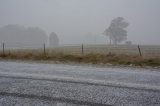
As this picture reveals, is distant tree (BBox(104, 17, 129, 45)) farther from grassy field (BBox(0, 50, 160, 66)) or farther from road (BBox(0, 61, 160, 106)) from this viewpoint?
road (BBox(0, 61, 160, 106))

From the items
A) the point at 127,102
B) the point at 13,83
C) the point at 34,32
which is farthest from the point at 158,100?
the point at 34,32

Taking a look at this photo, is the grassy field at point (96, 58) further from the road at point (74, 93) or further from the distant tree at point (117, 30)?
the distant tree at point (117, 30)

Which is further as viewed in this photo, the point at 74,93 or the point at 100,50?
the point at 100,50

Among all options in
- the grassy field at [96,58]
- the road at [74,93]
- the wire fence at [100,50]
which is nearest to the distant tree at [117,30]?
the wire fence at [100,50]

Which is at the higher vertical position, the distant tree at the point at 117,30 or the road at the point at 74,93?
the distant tree at the point at 117,30

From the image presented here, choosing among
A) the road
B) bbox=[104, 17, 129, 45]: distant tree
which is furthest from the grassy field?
bbox=[104, 17, 129, 45]: distant tree

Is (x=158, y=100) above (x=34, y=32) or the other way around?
the other way around

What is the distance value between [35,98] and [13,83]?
1.76m

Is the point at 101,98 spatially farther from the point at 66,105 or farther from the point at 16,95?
the point at 16,95

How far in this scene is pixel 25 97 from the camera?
4578 mm

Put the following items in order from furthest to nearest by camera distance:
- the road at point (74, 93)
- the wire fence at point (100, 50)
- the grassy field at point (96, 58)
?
the wire fence at point (100, 50) → the grassy field at point (96, 58) → the road at point (74, 93)

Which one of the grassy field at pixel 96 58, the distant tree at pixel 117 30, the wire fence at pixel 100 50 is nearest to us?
the grassy field at pixel 96 58

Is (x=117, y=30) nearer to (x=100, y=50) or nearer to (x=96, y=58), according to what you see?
(x=100, y=50)

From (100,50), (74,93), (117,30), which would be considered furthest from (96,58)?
(117,30)
